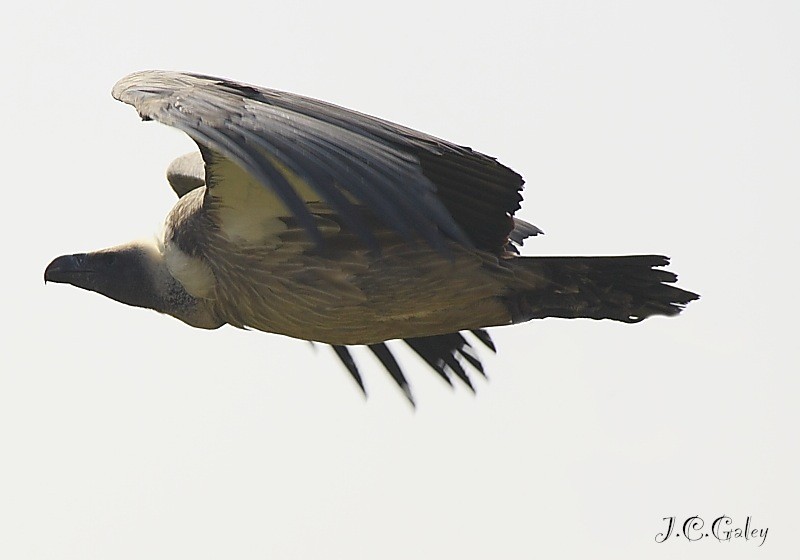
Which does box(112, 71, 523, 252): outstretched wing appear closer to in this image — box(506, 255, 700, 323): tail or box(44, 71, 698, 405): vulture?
box(44, 71, 698, 405): vulture

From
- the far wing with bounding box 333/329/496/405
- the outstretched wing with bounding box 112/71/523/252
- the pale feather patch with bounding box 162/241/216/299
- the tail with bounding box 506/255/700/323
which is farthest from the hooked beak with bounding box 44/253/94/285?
the tail with bounding box 506/255/700/323

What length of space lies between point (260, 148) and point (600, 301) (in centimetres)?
187

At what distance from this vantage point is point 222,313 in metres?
7.40

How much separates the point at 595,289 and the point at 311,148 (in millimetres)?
1683

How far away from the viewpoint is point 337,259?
23.5ft

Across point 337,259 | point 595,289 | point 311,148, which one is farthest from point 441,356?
point 311,148

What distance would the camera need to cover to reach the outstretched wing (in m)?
A: 6.14

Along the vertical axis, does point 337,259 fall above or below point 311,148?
below

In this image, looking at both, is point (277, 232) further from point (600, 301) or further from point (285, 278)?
point (600, 301)

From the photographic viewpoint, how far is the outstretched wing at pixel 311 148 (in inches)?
242

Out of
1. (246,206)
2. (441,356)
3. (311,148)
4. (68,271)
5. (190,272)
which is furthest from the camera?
(441,356)

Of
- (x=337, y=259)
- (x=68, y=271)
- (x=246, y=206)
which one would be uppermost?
(x=246, y=206)

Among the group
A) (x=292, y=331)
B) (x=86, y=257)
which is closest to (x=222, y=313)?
(x=292, y=331)

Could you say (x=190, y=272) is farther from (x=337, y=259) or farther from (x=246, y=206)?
(x=337, y=259)
